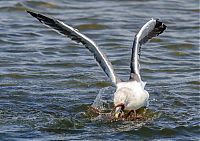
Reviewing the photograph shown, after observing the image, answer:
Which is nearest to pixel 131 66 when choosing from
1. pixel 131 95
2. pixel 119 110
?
pixel 131 95

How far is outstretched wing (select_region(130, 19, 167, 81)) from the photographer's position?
1205 cm

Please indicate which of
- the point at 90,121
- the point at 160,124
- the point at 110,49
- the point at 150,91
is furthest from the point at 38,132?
the point at 110,49

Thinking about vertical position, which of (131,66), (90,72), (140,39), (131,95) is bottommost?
(90,72)

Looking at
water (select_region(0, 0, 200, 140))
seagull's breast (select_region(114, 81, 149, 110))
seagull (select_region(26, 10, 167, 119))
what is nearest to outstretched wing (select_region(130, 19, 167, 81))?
seagull (select_region(26, 10, 167, 119))

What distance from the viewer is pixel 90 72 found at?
1481 cm

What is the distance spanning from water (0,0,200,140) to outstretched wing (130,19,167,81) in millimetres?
666

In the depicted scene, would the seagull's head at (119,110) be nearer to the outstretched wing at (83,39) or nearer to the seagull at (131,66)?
the seagull at (131,66)

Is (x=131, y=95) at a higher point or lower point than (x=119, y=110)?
higher

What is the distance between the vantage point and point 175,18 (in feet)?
66.2

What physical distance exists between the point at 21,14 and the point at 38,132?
9405 mm

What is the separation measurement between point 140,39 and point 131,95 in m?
1.33

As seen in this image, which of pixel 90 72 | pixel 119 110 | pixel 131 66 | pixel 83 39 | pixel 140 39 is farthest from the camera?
pixel 90 72

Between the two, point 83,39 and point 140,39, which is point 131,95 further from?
point 140,39

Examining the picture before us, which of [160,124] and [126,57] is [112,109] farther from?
[126,57]
